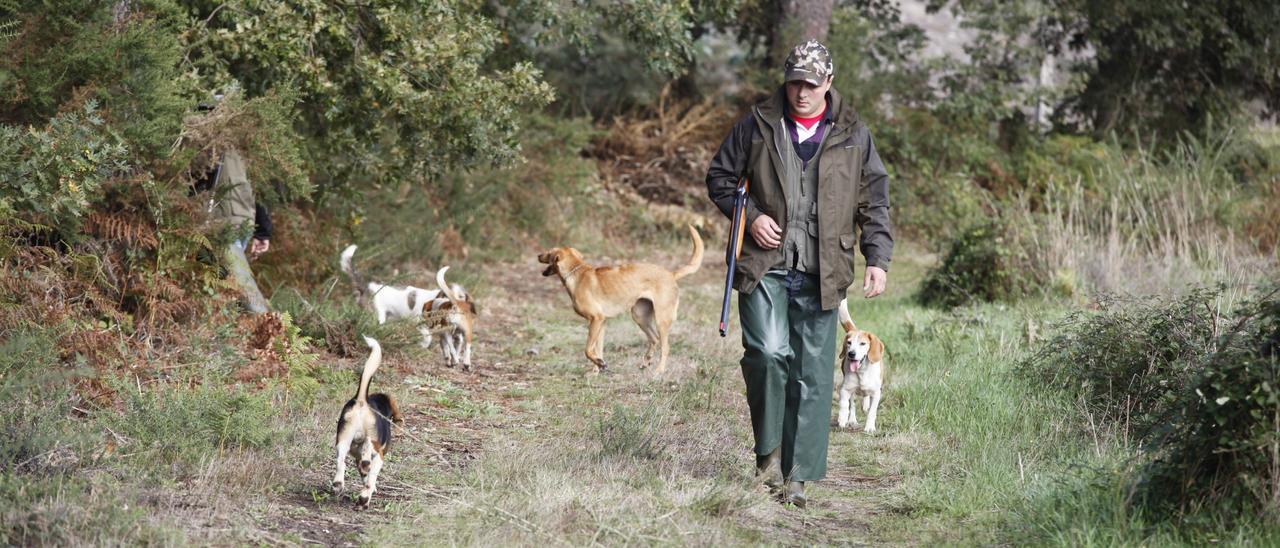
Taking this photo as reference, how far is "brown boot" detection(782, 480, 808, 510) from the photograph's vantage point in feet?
20.3

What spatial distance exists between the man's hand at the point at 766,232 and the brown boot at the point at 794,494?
3.56 feet

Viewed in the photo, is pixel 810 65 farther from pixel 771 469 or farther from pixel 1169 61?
pixel 1169 61

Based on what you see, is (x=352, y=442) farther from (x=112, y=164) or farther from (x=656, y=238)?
(x=656, y=238)

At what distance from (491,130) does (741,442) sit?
4.13 meters

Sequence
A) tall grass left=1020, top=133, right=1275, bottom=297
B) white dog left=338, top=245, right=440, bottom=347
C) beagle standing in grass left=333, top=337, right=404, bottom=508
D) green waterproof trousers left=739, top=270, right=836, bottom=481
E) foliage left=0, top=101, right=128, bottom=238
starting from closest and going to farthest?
beagle standing in grass left=333, top=337, right=404, bottom=508 → green waterproof trousers left=739, top=270, right=836, bottom=481 → foliage left=0, top=101, right=128, bottom=238 → white dog left=338, top=245, right=440, bottom=347 → tall grass left=1020, top=133, right=1275, bottom=297

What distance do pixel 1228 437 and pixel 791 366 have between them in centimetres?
192

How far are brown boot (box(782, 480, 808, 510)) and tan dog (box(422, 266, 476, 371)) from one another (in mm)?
4592

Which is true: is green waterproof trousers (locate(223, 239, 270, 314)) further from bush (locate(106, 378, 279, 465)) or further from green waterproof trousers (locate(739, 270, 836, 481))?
green waterproof trousers (locate(739, 270, 836, 481))

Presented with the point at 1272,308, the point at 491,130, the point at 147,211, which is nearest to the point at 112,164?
the point at 147,211

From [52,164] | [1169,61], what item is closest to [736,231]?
[52,164]

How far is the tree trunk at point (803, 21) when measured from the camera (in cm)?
1995

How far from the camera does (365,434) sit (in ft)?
19.0

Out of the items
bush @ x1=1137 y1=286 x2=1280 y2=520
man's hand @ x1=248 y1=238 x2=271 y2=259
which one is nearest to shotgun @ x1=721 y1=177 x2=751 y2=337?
bush @ x1=1137 y1=286 x2=1280 y2=520

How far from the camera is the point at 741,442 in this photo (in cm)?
778
